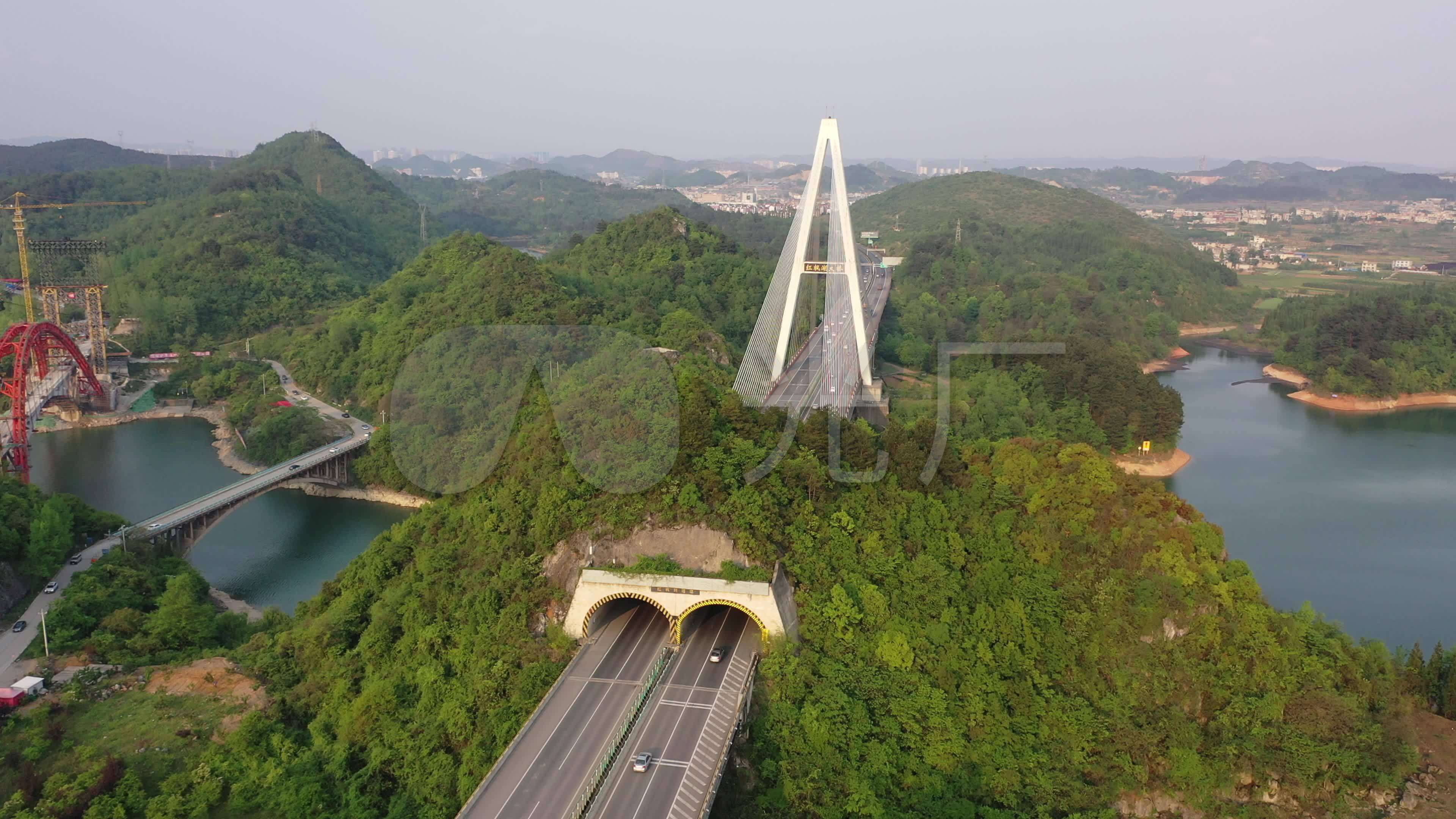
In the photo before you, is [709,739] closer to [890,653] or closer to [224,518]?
[890,653]

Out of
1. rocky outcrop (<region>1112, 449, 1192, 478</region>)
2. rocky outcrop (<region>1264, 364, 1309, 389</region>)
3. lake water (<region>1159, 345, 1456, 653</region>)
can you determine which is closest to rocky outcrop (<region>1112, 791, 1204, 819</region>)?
lake water (<region>1159, 345, 1456, 653</region>)

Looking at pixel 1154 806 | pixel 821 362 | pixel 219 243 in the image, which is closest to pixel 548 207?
pixel 219 243

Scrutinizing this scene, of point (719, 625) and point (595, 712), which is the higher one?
point (719, 625)

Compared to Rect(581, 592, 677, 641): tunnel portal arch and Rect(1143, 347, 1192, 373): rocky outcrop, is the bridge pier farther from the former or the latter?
Rect(1143, 347, 1192, 373): rocky outcrop

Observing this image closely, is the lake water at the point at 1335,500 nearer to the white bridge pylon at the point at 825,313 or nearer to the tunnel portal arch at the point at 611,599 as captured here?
the white bridge pylon at the point at 825,313

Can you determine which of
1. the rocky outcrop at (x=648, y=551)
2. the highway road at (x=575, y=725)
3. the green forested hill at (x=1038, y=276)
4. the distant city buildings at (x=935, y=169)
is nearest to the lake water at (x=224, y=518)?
the rocky outcrop at (x=648, y=551)
